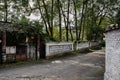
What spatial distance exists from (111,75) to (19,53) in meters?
9.85

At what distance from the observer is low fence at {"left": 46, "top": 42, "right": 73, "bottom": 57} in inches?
747

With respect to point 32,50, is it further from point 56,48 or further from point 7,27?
point 56,48

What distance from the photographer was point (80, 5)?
111ft

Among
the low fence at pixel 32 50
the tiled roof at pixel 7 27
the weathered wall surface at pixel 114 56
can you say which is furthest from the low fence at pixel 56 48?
the weathered wall surface at pixel 114 56

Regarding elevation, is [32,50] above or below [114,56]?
below

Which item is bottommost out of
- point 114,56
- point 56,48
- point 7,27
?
point 56,48

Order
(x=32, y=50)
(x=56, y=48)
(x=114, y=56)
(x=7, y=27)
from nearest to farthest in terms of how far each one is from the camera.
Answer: (x=114, y=56) → (x=7, y=27) → (x=32, y=50) → (x=56, y=48)

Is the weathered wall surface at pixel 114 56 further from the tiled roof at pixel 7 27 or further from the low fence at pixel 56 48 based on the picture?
the low fence at pixel 56 48

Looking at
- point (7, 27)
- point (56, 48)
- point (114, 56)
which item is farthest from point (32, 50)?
point (114, 56)

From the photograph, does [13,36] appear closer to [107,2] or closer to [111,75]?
[111,75]

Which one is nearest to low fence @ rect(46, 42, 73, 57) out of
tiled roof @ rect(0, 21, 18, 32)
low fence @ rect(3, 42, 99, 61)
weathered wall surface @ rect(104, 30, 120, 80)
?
low fence @ rect(3, 42, 99, 61)

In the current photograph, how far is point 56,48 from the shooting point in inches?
811

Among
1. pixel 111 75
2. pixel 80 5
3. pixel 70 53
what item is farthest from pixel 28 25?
pixel 80 5

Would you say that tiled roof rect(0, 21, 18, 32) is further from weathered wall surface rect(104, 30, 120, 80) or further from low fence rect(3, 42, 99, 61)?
weathered wall surface rect(104, 30, 120, 80)
